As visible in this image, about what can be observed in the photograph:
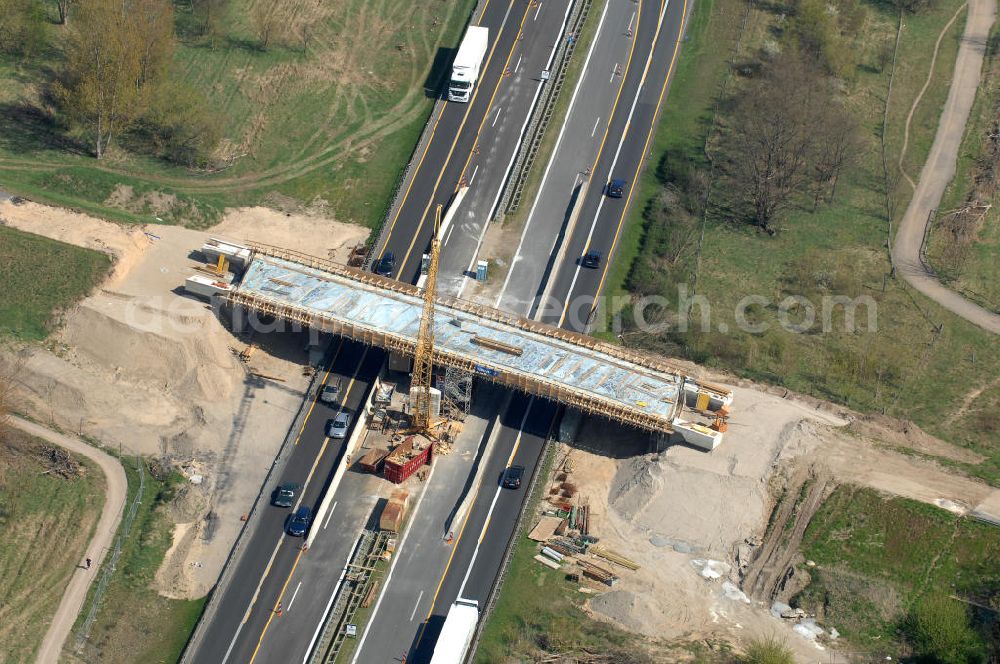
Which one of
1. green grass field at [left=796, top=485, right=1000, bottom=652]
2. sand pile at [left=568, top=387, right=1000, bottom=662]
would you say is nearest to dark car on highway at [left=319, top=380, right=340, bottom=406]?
sand pile at [left=568, top=387, right=1000, bottom=662]

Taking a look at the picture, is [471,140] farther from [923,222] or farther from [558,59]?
[923,222]

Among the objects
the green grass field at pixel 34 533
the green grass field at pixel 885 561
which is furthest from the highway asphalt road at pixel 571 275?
the green grass field at pixel 34 533

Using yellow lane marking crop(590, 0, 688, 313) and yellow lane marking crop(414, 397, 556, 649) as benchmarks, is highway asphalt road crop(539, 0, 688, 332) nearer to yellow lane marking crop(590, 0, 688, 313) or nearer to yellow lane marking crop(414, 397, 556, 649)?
yellow lane marking crop(590, 0, 688, 313)

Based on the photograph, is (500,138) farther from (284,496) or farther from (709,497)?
(284,496)

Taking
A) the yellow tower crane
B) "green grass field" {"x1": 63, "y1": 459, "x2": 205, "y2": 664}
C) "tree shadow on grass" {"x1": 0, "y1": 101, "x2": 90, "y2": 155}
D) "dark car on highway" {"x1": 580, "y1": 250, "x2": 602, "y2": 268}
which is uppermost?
"dark car on highway" {"x1": 580, "y1": 250, "x2": 602, "y2": 268}

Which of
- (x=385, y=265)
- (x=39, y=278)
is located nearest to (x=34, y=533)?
(x=39, y=278)

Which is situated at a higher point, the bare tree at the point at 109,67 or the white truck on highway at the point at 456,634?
the bare tree at the point at 109,67

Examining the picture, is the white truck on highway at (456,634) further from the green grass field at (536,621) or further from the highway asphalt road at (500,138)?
the highway asphalt road at (500,138)

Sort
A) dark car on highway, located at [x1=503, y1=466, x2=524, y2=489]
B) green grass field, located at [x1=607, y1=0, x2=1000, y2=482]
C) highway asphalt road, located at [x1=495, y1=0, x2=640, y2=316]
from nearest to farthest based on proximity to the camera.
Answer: dark car on highway, located at [x1=503, y1=466, x2=524, y2=489] < green grass field, located at [x1=607, y1=0, x2=1000, y2=482] < highway asphalt road, located at [x1=495, y1=0, x2=640, y2=316]
